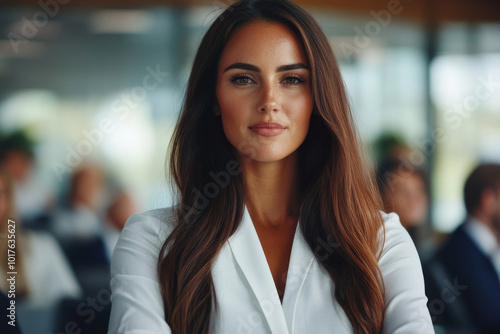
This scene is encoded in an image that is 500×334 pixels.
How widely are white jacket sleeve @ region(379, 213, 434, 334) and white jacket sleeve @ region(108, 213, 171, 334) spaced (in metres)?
0.54

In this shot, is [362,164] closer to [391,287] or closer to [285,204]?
[285,204]

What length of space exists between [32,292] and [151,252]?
2.45 metres

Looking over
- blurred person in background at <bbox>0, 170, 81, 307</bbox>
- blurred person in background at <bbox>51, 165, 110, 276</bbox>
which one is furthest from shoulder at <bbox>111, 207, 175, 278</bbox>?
blurred person in background at <bbox>51, 165, 110, 276</bbox>

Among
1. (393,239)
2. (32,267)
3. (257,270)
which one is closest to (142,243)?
(257,270)

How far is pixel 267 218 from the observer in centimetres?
169

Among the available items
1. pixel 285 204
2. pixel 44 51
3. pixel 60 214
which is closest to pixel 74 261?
pixel 60 214

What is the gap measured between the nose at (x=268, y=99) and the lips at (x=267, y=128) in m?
0.04

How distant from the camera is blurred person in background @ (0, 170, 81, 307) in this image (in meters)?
3.21

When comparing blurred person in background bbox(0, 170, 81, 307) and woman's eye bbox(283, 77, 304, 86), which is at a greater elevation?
woman's eye bbox(283, 77, 304, 86)

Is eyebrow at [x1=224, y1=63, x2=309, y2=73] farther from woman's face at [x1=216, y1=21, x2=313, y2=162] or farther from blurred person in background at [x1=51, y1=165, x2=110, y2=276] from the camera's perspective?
blurred person in background at [x1=51, y1=165, x2=110, y2=276]

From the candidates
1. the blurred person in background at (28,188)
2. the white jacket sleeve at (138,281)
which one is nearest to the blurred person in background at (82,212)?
the blurred person in background at (28,188)

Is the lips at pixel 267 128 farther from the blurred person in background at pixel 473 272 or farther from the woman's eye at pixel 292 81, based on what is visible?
the blurred person in background at pixel 473 272

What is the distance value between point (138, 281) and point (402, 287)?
2.11ft

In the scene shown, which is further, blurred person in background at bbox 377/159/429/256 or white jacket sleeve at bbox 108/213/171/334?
blurred person in background at bbox 377/159/429/256
